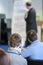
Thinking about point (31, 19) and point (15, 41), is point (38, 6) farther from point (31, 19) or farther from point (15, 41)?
point (15, 41)

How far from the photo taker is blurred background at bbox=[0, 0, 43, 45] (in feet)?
17.7

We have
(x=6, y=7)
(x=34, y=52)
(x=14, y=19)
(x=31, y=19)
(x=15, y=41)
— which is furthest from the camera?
(x=6, y=7)

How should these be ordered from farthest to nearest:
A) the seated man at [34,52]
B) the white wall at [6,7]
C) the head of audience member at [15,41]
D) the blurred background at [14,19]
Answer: the white wall at [6,7]
the blurred background at [14,19]
the seated man at [34,52]
the head of audience member at [15,41]

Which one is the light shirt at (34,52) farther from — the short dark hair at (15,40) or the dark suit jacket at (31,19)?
the dark suit jacket at (31,19)

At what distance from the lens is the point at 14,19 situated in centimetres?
554

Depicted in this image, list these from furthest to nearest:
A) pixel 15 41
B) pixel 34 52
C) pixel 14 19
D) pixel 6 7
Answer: pixel 6 7, pixel 14 19, pixel 34 52, pixel 15 41

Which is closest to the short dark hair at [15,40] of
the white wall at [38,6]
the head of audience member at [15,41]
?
the head of audience member at [15,41]

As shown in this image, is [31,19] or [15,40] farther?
[31,19]

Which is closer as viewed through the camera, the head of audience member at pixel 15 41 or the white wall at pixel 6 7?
the head of audience member at pixel 15 41

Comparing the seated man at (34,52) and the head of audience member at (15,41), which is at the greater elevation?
the head of audience member at (15,41)

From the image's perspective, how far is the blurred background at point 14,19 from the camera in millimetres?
5398

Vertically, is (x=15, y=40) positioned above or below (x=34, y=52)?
above

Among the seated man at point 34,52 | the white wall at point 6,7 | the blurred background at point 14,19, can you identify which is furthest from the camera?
the white wall at point 6,7

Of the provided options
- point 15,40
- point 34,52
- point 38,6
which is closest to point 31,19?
point 34,52
